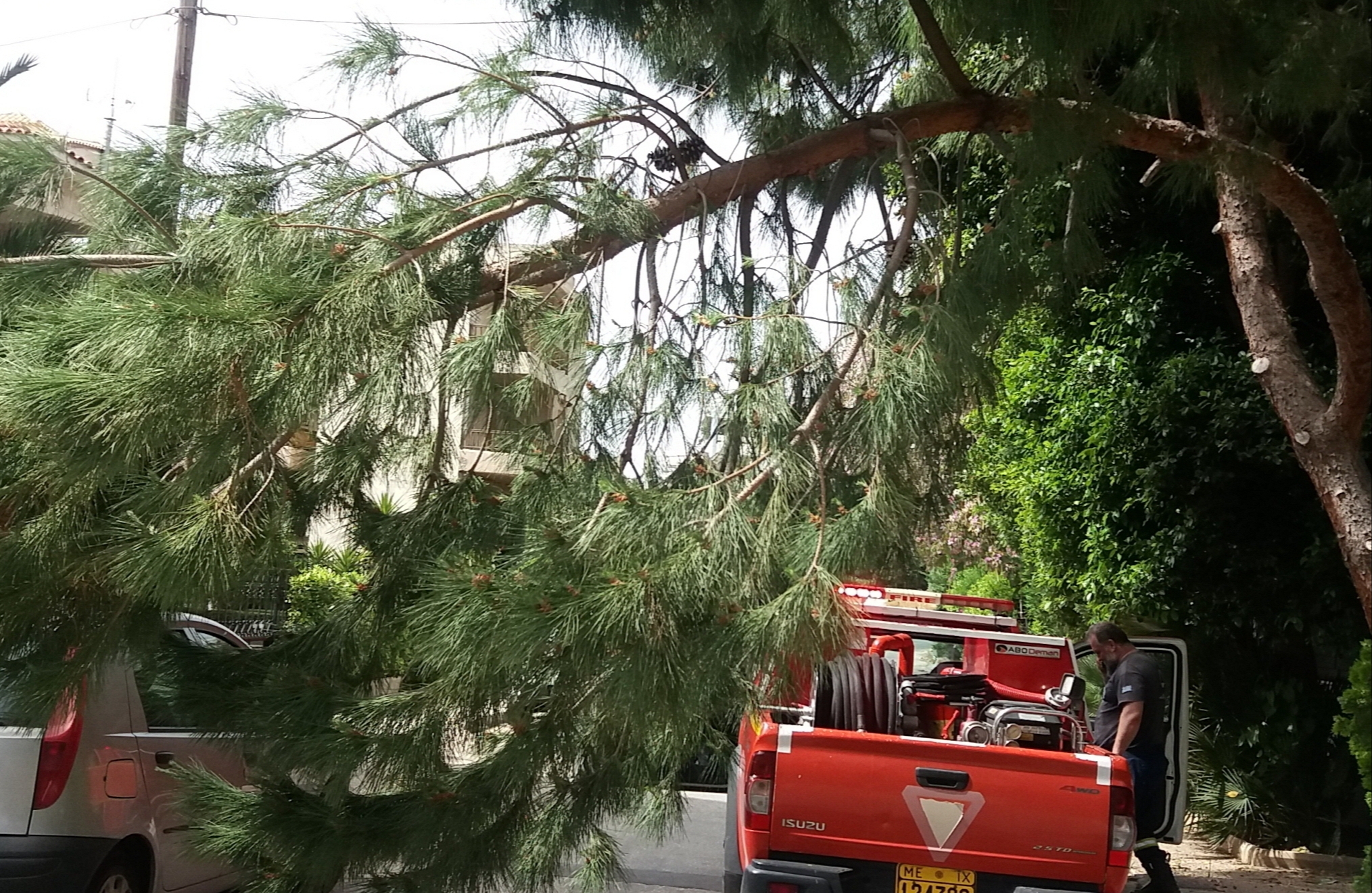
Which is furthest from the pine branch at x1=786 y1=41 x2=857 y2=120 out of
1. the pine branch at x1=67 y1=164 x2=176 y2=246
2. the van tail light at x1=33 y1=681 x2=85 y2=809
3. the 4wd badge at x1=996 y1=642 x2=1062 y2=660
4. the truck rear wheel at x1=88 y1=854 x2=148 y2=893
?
the truck rear wheel at x1=88 y1=854 x2=148 y2=893

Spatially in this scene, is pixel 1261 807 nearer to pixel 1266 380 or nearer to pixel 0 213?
pixel 1266 380

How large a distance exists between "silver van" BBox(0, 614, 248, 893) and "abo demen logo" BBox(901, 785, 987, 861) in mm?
2837

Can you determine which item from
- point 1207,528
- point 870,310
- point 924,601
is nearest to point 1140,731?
point 924,601

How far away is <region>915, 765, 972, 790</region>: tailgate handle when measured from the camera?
215 inches

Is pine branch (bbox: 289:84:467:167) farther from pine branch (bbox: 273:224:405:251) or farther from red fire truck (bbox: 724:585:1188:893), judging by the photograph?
red fire truck (bbox: 724:585:1188:893)

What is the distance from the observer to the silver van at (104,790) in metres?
4.69

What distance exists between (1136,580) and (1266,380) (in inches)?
113

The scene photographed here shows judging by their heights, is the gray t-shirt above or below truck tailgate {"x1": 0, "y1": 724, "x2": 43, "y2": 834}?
above

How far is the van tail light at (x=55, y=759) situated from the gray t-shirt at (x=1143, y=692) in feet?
17.2

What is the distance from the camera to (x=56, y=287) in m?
3.86

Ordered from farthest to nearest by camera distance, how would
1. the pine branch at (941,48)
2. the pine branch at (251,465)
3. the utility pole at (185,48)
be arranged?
the utility pole at (185,48) < the pine branch at (941,48) < the pine branch at (251,465)

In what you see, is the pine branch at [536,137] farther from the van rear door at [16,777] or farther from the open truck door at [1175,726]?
the open truck door at [1175,726]

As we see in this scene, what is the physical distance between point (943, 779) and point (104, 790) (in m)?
3.47

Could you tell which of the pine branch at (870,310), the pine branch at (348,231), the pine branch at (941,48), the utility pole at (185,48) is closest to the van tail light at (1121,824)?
the pine branch at (870,310)
